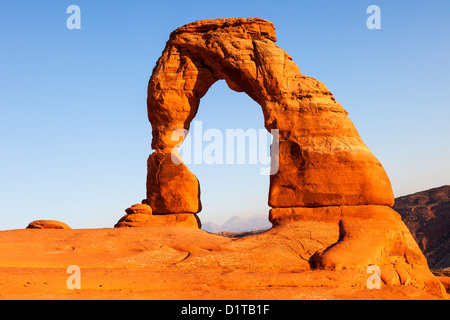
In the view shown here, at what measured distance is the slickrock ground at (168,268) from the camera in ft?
39.3

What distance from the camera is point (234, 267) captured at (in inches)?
554

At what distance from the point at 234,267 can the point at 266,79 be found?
738 cm

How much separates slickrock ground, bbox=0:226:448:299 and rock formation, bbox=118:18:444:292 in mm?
805

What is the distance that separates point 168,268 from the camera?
1388 centimetres

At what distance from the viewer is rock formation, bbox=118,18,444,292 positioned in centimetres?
1493

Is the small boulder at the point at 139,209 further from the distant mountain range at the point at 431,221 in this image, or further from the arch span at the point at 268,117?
the distant mountain range at the point at 431,221

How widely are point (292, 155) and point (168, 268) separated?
595 cm

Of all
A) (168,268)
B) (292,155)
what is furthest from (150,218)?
(292,155)

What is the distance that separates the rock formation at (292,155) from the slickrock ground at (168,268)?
0.81m

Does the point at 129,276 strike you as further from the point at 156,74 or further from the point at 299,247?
the point at 156,74

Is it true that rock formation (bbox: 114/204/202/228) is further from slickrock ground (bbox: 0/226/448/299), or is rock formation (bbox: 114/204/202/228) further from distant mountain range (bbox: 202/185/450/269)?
distant mountain range (bbox: 202/185/450/269)
